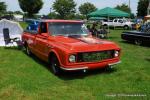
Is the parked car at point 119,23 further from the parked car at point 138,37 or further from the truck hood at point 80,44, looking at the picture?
the truck hood at point 80,44

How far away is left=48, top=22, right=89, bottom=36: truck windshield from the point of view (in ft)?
30.0

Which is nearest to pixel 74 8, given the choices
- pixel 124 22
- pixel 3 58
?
pixel 124 22

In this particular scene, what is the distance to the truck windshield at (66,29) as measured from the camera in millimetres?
9148

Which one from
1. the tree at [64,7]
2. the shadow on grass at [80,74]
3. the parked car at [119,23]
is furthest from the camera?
the tree at [64,7]

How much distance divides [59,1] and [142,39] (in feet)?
168

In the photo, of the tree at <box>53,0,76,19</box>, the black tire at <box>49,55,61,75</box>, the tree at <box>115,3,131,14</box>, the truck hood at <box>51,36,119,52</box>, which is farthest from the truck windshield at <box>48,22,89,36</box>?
the tree at <box>115,3,131,14</box>

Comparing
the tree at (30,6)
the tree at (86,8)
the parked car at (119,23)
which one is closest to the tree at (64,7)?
the tree at (30,6)

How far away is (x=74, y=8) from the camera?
66.0 metres

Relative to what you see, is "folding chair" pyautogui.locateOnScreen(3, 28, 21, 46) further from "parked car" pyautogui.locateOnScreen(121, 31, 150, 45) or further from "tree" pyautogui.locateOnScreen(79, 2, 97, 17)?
"tree" pyautogui.locateOnScreen(79, 2, 97, 17)

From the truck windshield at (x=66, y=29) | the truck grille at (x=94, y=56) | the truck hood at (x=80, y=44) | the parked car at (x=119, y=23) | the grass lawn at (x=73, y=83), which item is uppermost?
the truck windshield at (x=66, y=29)

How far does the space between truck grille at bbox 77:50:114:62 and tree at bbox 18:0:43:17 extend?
60247 millimetres

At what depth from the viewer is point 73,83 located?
24.5 feet

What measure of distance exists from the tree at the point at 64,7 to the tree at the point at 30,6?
15.6ft

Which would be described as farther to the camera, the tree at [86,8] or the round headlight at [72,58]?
the tree at [86,8]
